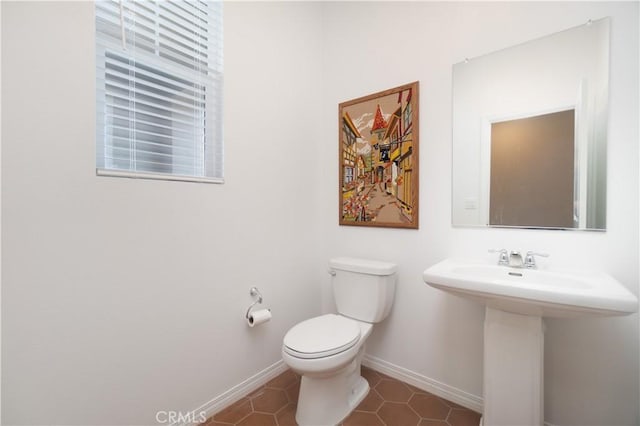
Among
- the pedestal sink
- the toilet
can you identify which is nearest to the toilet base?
the toilet

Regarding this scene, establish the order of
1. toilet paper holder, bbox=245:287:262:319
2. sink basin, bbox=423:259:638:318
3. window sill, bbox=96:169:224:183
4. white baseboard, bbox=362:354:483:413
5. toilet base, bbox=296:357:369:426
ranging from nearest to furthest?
sink basin, bbox=423:259:638:318
window sill, bbox=96:169:224:183
toilet base, bbox=296:357:369:426
white baseboard, bbox=362:354:483:413
toilet paper holder, bbox=245:287:262:319

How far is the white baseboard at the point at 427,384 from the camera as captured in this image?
1606 millimetres

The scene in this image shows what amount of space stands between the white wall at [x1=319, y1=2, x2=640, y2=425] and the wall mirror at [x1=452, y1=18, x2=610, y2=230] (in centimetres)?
5

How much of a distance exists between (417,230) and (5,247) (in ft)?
6.12

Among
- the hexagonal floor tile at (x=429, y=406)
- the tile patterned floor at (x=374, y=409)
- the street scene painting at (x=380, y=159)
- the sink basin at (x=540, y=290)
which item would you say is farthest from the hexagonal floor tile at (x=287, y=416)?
the street scene painting at (x=380, y=159)

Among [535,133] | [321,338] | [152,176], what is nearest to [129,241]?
[152,176]

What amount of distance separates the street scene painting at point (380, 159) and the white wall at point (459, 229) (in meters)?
0.06

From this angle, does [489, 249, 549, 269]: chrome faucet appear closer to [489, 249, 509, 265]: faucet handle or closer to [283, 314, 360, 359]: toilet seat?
[489, 249, 509, 265]: faucet handle

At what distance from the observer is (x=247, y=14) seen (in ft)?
5.60

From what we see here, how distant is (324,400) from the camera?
4.86 feet

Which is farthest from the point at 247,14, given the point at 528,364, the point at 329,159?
the point at 528,364

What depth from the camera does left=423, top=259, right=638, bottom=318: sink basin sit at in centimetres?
95

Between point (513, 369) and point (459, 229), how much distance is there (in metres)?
0.71

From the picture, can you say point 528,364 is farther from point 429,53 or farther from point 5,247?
point 5,247
